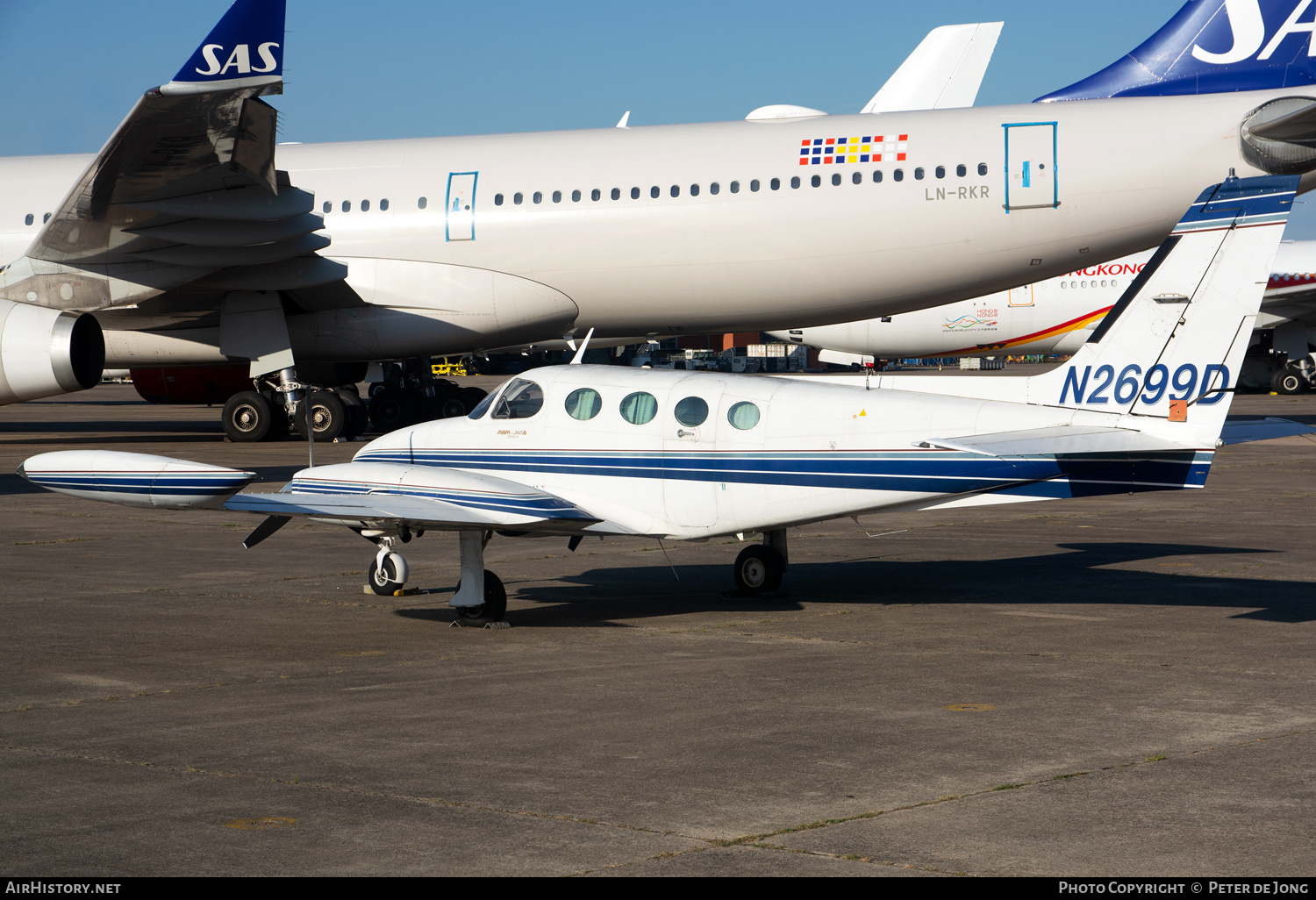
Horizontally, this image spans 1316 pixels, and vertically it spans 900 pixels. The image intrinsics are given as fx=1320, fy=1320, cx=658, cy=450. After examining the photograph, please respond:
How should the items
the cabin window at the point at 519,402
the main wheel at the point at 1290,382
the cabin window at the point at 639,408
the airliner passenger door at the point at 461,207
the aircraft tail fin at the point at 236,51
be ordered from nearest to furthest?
the cabin window at the point at 639,408 < the cabin window at the point at 519,402 < the aircraft tail fin at the point at 236,51 < the airliner passenger door at the point at 461,207 < the main wheel at the point at 1290,382

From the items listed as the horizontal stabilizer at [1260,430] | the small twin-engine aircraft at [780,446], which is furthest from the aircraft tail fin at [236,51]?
the horizontal stabilizer at [1260,430]

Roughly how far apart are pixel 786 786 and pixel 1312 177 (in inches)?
835

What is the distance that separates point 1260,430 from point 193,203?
61.0ft

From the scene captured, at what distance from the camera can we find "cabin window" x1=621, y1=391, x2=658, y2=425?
463 inches

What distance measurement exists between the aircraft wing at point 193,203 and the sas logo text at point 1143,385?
43.0 ft

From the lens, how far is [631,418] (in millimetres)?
11797

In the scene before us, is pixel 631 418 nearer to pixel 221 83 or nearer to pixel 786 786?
pixel 786 786

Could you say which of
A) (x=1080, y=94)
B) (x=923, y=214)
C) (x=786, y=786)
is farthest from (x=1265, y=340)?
(x=786, y=786)

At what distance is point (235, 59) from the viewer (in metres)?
19.0

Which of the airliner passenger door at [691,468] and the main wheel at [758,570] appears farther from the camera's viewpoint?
the main wheel at [758,570]

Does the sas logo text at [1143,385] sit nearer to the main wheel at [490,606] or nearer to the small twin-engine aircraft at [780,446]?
the small twin-engine aircraft at [780,446]

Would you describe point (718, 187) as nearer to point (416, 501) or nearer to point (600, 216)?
point (600, 216)

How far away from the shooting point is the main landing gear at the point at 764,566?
12359 millimetres

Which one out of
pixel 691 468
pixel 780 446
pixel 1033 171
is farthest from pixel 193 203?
pixel 780 446
